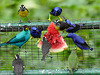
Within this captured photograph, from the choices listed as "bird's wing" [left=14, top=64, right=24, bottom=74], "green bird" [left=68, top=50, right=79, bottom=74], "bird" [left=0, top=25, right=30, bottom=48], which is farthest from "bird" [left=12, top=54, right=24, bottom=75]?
"green bird" [left=68, top=50, right=79, bottom=74]

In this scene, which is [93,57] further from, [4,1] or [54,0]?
[4,1]

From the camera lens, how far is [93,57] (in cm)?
297

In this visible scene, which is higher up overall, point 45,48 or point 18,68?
point 45,48

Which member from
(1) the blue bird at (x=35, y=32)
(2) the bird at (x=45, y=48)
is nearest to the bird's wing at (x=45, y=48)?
(2) the bird at (x=45, y=48)

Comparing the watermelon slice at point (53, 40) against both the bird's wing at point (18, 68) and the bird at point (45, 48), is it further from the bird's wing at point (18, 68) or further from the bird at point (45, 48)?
the bird's wing at point (18, 68)

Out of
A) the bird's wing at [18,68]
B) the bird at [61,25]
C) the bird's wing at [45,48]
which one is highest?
the bird at [61,25]

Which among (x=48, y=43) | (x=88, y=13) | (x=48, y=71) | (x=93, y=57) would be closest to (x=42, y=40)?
(x=48, y=43)

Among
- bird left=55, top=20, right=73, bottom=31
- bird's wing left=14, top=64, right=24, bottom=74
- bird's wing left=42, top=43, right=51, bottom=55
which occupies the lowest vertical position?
bird's wing left=14, top=64, right=24, bottom=74

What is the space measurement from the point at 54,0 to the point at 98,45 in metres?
0.79

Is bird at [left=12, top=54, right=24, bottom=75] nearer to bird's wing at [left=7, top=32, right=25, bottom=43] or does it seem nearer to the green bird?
bird's wing at [left=7, top=32, right=25, bottom=43]

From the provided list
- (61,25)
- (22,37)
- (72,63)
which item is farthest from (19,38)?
(72,63)

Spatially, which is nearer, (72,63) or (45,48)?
(45,48)

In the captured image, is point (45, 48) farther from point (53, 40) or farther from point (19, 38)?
point (19, 38)

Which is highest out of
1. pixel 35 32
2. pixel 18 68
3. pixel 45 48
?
Result: pixel 35 32
